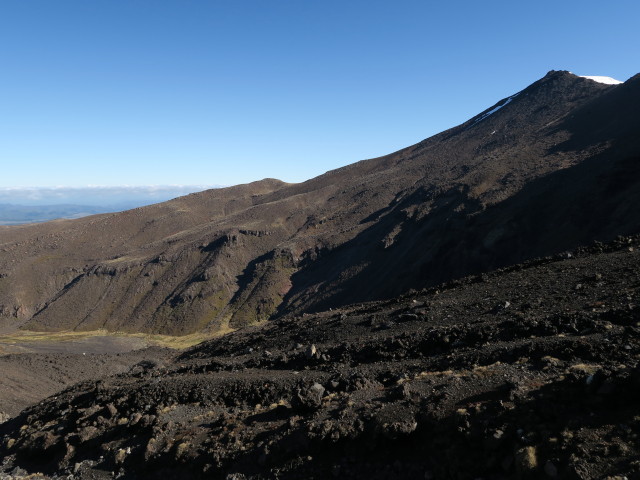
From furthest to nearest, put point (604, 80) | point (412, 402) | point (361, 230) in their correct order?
1. point (604, 80)
2. point (361, 230)
3. point (412, 402)

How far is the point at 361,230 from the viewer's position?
86500 mm

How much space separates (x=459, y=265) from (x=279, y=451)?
43.0 m

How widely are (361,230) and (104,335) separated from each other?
175 ft

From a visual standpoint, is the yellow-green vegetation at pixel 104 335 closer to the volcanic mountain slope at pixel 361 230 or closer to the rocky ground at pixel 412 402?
the volcanic mountain slope at pixel 361 230

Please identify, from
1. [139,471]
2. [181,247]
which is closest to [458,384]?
[139,471]

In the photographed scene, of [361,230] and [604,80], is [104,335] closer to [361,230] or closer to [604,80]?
[361,230]

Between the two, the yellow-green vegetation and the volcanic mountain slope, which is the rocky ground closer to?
the volcanic mountain slope

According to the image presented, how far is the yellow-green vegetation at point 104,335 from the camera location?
234 ft

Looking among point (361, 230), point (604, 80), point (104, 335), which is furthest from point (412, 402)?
point (604, 80)

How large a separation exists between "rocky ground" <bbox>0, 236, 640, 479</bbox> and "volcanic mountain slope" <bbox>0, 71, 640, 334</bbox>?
2394 cm

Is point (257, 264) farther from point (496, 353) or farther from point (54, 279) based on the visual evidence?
point (496, 353)

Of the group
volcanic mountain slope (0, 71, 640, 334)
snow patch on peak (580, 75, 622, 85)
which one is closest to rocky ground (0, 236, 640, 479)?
volcanic mountain slope (0, 71, 640, 334)

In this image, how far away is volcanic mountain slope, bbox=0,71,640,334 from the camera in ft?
166

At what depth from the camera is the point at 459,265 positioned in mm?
51188
